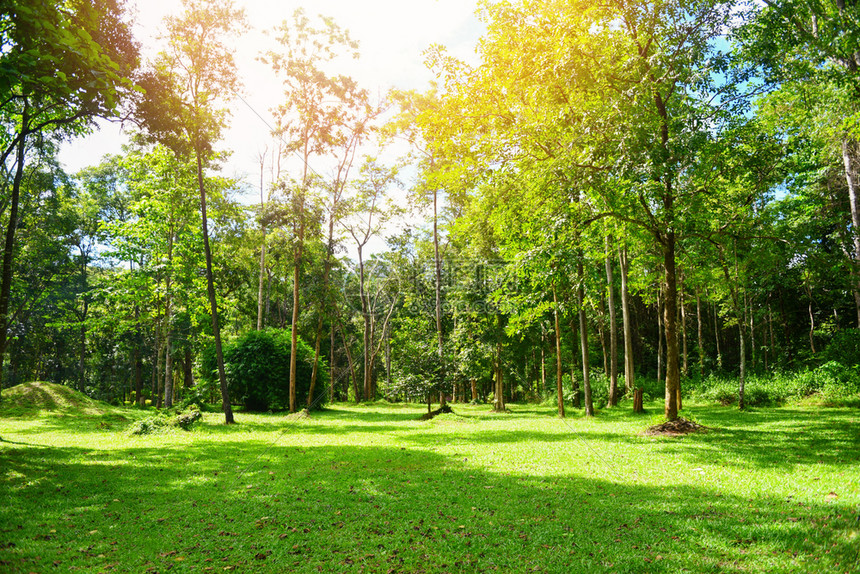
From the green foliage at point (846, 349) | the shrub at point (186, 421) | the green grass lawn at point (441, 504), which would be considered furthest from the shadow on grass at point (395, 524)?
the green foliage at point (846, 349)

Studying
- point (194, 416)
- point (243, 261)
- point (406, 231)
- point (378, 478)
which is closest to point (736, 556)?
point (378, 478)

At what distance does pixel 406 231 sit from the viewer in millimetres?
31078

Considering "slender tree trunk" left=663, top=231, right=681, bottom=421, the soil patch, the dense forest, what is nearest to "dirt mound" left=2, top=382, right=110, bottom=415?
the dense forest

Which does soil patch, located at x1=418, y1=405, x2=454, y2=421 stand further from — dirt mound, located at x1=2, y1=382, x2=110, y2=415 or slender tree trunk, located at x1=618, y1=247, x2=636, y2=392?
dirt mound, located at x1=2, y1=382, x2=110, y2=415

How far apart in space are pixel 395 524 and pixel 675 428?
925cm

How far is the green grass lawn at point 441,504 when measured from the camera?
4.43 meters

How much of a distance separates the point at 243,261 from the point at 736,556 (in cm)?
3142

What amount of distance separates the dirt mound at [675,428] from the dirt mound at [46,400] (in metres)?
19.6

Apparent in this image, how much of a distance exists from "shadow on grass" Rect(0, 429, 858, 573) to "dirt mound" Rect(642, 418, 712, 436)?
5.31 meters

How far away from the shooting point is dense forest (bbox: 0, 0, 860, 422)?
9500mm

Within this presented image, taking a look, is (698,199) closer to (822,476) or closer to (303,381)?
(822,476)

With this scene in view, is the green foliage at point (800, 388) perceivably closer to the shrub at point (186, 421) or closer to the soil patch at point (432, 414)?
the soil patch at point (432, 414)

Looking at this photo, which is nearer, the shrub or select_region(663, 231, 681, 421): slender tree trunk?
select_region(663, 231, 681, 421): slender tree trunk

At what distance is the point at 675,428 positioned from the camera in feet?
38.7
